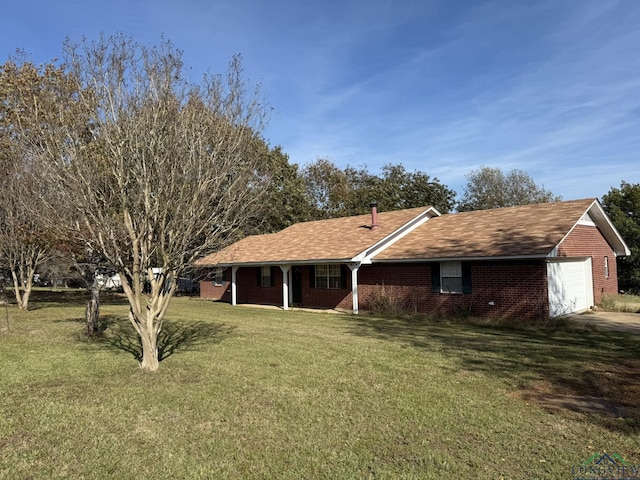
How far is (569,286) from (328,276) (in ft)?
31.4

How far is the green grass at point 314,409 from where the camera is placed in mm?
4441

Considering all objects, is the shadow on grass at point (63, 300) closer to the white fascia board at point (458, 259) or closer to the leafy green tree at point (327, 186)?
the white fascia board at point (458, 259)

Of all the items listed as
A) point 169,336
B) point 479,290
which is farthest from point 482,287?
point 169,336

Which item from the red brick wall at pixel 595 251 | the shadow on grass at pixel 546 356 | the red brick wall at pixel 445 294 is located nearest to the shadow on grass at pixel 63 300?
the red brick wall at pixel 445 294

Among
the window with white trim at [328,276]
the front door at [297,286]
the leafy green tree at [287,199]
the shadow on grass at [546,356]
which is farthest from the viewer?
the leafy green tree at [287,199]

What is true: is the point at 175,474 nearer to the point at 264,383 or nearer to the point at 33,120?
the point at 264,383

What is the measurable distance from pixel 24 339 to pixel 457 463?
1138 cm

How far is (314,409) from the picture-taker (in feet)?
19.6

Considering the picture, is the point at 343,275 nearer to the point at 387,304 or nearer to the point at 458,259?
the point at 387,304

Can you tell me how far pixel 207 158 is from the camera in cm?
772

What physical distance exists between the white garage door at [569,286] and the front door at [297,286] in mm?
11521

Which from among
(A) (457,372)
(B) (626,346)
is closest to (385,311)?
(B) (626,346)

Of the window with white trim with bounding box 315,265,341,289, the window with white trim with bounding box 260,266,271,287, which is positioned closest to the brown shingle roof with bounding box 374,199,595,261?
the window with white trim with bounding box 315,265,341,289

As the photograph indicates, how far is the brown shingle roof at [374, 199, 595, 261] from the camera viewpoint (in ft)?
49.0
